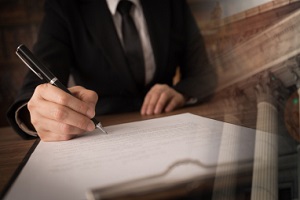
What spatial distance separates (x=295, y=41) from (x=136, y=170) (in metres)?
0.11

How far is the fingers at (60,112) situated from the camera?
187 mm

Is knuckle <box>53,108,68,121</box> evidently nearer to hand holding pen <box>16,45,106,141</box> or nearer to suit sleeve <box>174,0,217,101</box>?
hand holding pen <box>16,45,106,141</box>

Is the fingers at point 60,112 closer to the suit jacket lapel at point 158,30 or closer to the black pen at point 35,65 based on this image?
the black pen at point 35,65

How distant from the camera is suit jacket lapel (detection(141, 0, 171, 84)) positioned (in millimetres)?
331

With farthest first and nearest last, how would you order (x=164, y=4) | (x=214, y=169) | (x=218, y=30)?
(x=164, y=4)
(x=218, y=30)
(x=214, y=169)

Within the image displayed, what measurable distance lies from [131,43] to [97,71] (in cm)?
5

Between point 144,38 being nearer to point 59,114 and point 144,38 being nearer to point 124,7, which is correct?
point 124,7

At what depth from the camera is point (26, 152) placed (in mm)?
181

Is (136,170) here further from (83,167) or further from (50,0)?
(50,0)

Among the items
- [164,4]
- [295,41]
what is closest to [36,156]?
[295,41]

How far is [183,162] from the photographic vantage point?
0.42 feet

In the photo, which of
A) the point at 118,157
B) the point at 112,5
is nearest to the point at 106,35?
the point at 112,5

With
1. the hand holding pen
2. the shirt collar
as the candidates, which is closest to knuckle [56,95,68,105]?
the hand holding pen

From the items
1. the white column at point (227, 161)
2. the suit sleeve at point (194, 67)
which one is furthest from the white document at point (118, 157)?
the suit sleeve at point (194, 67)
